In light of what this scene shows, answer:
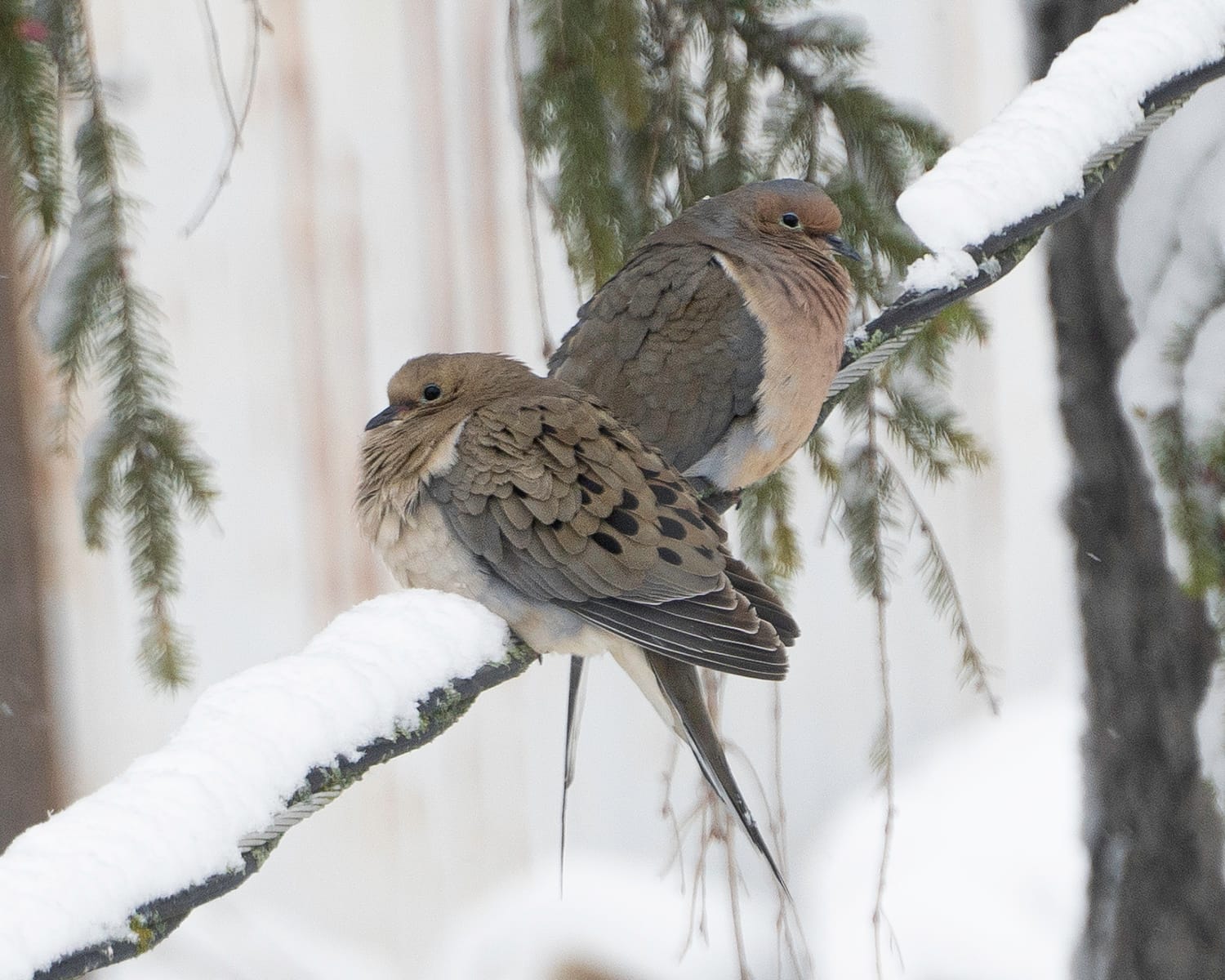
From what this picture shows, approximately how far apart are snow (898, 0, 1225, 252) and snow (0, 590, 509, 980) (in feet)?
2.39

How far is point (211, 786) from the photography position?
0.79m

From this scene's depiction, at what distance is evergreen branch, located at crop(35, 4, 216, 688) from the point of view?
1488 mm

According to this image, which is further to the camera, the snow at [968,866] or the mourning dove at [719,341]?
the snow at [968,866]

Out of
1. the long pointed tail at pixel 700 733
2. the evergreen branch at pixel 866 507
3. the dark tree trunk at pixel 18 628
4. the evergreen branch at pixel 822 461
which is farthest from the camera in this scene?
the dark tree trunk at pixel 18 628

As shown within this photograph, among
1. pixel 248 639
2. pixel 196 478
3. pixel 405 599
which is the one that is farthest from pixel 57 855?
pixel 248 639

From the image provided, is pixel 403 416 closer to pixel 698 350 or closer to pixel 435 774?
pixel 698 350

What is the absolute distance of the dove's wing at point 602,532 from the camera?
4.12ft

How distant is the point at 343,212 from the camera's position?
2.69 m

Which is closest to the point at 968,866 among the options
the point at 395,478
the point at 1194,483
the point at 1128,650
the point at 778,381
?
the point at 1128,650

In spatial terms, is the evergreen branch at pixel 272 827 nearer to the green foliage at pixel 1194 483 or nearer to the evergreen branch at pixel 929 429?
the evergreen branch at pixel 929 429

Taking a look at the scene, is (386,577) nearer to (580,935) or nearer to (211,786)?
(580,935)

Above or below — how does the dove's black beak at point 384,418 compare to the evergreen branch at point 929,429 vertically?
above

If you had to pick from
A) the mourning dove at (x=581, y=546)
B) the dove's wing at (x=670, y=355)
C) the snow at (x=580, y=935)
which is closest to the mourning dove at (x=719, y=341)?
the dove's wing at (x=670, y=355)

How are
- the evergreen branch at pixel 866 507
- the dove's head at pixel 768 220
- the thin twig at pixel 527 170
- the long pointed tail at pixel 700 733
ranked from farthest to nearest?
1. the evergreen branch at pixel 866 507
2. the dove's head at pixel 768 220
3. the thin twig at pixel 527 170
4. the long pointed tail at pixel 700 733
